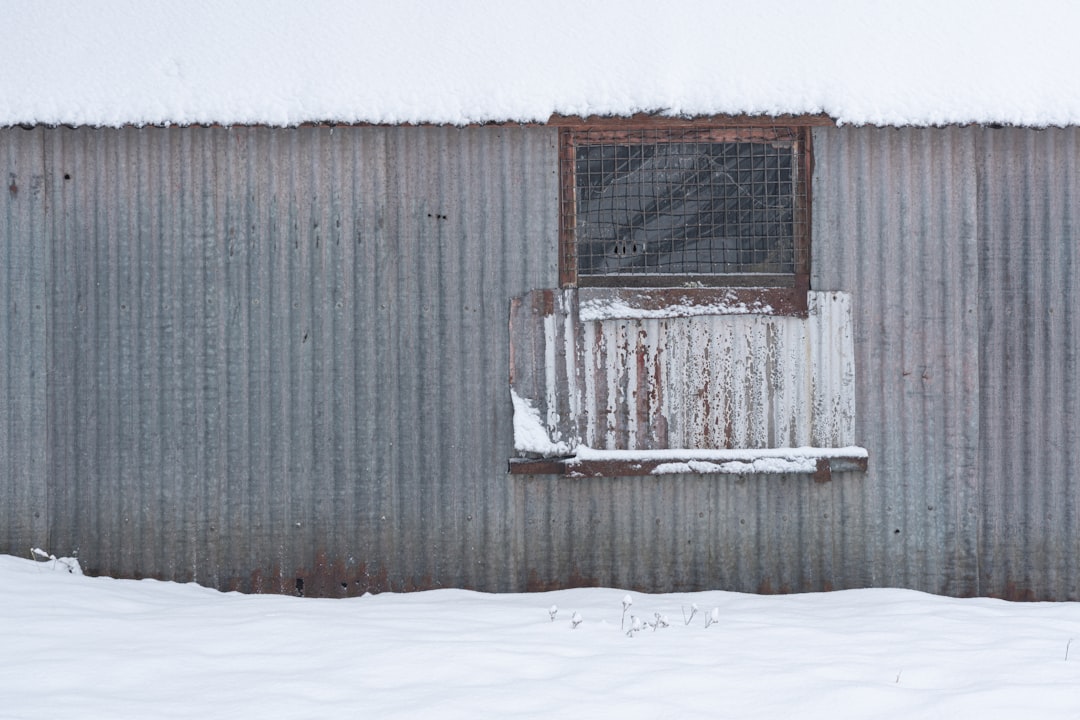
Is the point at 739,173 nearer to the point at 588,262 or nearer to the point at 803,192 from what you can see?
the point at 803,192

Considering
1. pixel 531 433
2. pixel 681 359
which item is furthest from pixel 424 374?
pixel 681 359

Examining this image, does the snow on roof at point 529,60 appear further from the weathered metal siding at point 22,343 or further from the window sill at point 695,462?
the window sill at point 695,462

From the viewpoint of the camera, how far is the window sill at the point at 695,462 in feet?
18.4

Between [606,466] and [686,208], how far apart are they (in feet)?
5.88

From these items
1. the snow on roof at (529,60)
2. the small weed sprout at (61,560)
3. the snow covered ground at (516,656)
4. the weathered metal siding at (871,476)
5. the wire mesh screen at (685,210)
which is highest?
the snow on roof at (529,60)

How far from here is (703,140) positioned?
573 cm

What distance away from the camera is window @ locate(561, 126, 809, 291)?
573 cm

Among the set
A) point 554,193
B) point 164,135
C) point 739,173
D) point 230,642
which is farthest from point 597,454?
point 164,135

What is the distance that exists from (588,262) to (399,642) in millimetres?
2760

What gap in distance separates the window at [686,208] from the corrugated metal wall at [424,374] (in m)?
0.18

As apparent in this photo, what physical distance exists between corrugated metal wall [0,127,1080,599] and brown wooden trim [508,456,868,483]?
0.34 ft

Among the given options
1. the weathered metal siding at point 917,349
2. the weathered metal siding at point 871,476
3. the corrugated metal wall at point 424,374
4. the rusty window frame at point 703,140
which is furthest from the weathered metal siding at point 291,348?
the weathered metal siding at point 917,349

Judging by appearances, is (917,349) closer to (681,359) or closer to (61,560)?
(681,359)

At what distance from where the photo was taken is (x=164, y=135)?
5688 mm
